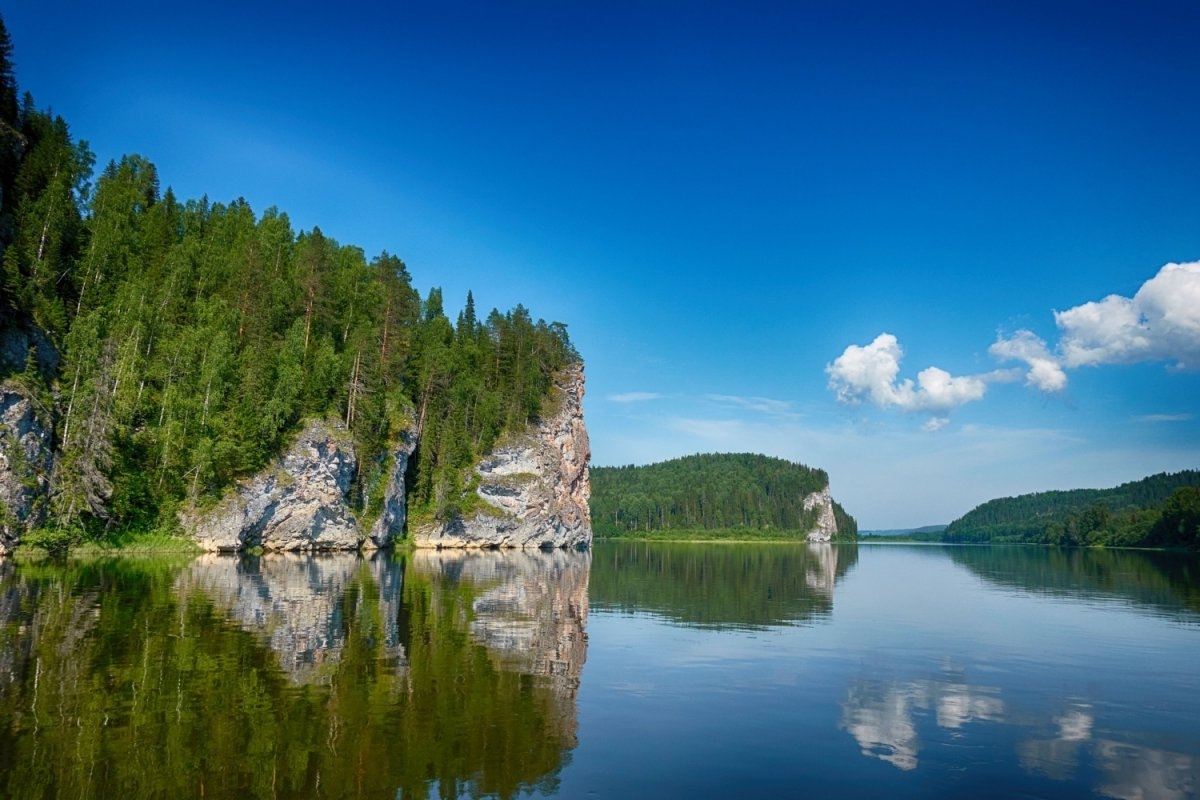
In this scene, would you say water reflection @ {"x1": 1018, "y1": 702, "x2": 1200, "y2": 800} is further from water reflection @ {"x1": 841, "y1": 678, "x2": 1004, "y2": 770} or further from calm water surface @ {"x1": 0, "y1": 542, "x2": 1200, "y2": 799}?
water reflection @ {"x1": 841, "y1": 678, "x2": 1004, "y2": 770}

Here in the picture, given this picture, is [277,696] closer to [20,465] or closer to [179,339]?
[20,465]

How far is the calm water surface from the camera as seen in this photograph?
34.9ft

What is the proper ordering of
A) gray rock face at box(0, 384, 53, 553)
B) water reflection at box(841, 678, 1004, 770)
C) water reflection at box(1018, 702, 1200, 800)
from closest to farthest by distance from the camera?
1. water reflection at box(1018, 702, 1200, 800)
2. water reflection at box(841, 678, 1004, 770)
3. gray rock face at box(0, 384, 53, 553)

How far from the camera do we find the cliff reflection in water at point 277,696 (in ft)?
33.1

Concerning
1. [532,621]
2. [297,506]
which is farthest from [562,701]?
[297,506]

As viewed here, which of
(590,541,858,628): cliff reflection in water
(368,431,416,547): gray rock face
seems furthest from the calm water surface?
(368,431,416,547): gray rock face

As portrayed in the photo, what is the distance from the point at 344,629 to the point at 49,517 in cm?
4097

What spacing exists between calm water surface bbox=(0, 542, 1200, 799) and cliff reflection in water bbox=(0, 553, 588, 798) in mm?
65

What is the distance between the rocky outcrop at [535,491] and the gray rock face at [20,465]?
158ft

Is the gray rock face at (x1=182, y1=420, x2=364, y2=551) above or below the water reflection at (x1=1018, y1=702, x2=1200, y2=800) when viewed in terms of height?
above

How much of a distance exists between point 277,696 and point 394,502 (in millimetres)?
73060

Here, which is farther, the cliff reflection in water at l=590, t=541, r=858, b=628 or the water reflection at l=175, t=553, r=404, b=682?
the cliff reflection in water at l=590, t=541, r=858, b=628

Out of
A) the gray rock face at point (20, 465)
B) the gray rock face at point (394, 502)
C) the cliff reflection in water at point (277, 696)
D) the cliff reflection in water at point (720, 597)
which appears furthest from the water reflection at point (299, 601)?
the gray rock face at point (394, 502)

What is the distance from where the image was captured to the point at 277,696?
14.4 metres
